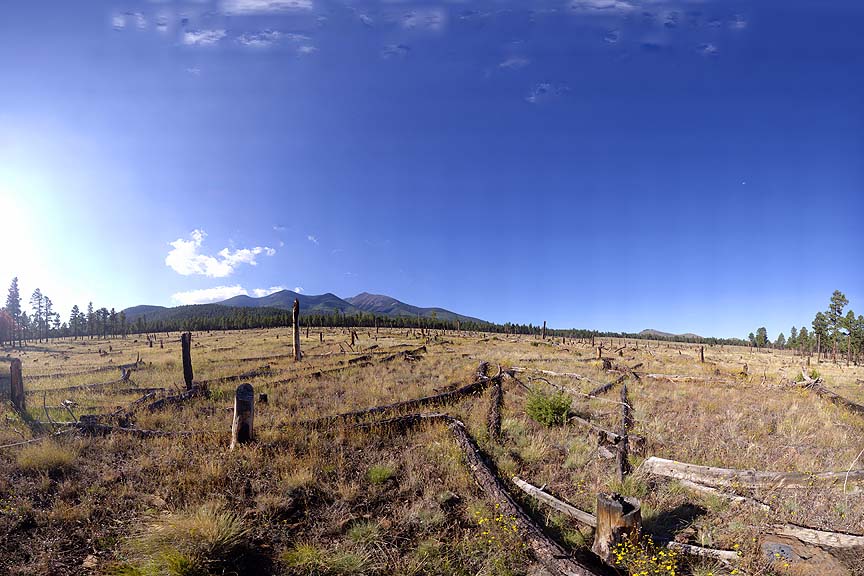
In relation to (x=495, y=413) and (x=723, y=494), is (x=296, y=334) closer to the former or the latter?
(x=495, y=413)

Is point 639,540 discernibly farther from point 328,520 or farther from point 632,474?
point 328,520

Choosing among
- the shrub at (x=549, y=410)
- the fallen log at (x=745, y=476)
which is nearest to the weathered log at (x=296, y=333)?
the shrub at (x=549, y=410)

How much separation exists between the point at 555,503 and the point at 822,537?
→ 327cm

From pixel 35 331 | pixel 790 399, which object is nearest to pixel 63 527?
pixel 790 399

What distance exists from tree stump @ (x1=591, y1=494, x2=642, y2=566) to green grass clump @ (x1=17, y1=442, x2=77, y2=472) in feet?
32.1

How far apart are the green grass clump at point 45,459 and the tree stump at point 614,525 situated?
978 centimetres

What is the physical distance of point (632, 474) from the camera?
6891 mm

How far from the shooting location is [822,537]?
450 centimetres

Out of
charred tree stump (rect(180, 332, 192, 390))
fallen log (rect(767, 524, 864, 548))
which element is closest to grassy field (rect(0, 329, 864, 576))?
fallen log (rect(767, 524, 864, 548))

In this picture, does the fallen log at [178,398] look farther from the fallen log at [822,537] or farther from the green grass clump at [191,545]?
the fallen log at [822,537]

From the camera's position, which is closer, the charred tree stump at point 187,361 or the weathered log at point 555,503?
the weathered log at point 555,503

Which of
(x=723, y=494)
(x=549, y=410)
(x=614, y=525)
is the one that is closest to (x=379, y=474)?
(x=614, y=525)

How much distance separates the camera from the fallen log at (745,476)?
241 inches

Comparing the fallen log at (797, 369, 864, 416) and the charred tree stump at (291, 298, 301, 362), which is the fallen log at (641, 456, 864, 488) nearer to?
the fallen log at (797, 369, 864, 416)
